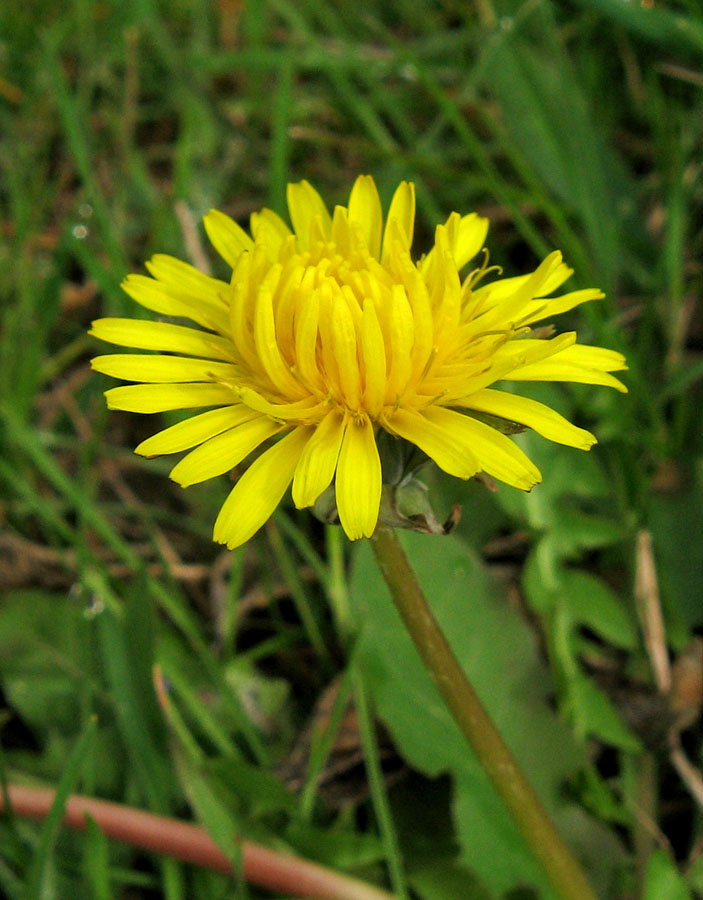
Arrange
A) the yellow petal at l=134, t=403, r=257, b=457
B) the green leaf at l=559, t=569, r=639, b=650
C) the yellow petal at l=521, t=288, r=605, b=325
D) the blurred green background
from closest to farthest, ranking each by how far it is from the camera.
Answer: the yellow petal at l=134, t=403, r=257, b=457 → the yellow petal at l=521, t=288, r=605, b=325 → the blurred green background → the green leaf at l=559, t=569, r=639, b=650

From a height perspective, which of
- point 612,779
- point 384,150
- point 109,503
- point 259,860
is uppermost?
point 384,150

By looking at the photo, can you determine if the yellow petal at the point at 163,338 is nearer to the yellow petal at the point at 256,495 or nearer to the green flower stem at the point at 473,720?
the yellow petal at the point at 256,495

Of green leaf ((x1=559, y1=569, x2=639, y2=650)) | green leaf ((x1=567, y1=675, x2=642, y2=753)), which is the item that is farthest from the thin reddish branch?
green leaf ((x1=559, y1=569, x2=639, y2=650))

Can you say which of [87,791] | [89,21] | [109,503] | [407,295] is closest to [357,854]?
[87,791]

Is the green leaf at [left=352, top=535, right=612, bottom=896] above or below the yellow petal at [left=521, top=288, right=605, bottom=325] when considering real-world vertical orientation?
below

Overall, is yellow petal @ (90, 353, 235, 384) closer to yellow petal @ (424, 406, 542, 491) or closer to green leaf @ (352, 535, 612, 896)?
yellow petal @ (424, 406, 542, 491)

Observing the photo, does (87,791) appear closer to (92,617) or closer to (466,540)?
(92,617)

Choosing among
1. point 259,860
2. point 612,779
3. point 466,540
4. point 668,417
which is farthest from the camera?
point 668,417

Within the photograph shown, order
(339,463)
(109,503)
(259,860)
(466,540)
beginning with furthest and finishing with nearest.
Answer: (109,503), (466,540), (259,860), (339,463)
